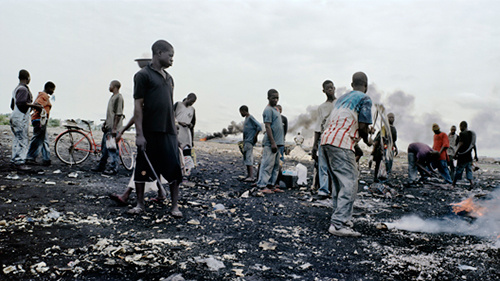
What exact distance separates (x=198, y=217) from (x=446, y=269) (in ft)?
8.98

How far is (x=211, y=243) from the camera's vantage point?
3.27 metres

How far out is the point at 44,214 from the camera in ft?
12.5

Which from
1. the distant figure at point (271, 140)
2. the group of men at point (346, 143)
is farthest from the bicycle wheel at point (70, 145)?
the group of men at point (346, 143)

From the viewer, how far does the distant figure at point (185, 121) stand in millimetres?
6828

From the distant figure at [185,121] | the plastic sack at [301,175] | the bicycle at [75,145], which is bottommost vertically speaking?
the plastic sack at [301,175]

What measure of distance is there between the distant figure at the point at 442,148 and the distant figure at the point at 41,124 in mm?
9629

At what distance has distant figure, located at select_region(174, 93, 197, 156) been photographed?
22.4 ft

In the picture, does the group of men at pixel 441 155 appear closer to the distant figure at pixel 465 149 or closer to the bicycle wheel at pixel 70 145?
the distant figure at pixel 465 149

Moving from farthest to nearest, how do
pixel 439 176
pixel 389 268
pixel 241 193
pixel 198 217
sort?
1. pixel 439 176
2. pixel 241 193
3. pixel 198 217
4. pixel 389 268

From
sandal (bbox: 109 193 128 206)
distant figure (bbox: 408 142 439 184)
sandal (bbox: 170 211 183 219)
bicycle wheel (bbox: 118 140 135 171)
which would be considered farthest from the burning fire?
bicycle wheel (bbox: 118 140 135 171)

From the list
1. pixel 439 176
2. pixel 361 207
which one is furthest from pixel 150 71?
pixel 439 176

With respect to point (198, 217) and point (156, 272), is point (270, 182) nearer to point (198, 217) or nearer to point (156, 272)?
point (198, 217)

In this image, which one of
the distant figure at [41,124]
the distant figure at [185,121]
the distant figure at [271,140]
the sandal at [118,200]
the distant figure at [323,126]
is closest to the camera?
the sandal at [118,200]

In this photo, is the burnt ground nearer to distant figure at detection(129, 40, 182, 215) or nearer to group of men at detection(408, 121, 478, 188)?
distant figure at detection(129, 40, 182, 215)
